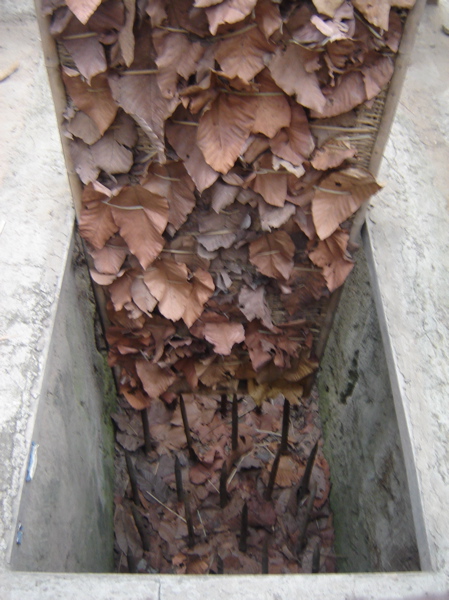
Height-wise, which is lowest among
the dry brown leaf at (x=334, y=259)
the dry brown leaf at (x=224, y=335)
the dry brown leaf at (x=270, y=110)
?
the dry brown leaf at (x=224, y=335)

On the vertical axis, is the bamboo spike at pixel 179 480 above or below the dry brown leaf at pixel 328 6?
below

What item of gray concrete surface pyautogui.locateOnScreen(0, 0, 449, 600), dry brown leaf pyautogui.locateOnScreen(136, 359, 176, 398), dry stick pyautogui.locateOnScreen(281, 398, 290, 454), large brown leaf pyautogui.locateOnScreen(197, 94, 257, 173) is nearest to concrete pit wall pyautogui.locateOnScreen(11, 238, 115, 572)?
gray concrete surface pyautogui.locateOnScreen(0, 0, 449, 600)

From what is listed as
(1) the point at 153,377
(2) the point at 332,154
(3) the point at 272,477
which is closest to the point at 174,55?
(2) the point at 332,154

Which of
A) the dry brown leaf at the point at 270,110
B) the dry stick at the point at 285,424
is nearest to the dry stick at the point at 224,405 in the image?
the dry stick at the point at 285,424

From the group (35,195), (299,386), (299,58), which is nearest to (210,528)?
(299,386)

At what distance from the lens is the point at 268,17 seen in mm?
1230

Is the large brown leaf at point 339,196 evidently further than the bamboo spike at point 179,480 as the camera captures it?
No

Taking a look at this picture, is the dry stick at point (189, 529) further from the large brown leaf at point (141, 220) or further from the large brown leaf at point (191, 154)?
the large brown leaf at point (191, 154)

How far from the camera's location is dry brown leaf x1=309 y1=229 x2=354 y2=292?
165 centimetres

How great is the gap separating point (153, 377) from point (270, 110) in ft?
3.38

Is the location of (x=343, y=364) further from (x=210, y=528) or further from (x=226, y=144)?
(x=226, y=144)

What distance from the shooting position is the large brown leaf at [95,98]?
138cm

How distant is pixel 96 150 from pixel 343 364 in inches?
43.6

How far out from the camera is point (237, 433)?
2051mm
